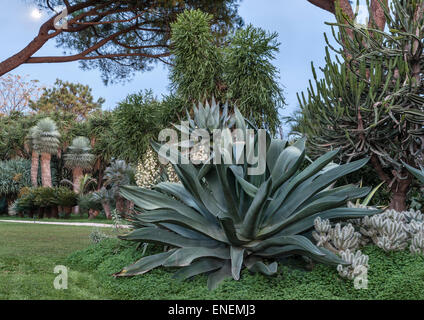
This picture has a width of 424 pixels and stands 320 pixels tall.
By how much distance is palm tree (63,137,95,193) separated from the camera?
835 inches

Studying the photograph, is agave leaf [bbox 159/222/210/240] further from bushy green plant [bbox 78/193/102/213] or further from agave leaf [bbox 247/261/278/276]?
bushy green plant [bbox 78/193/102/213]

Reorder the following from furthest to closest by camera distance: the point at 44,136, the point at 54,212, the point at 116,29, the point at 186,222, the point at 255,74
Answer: the point at 44,136 → the point at 54,212 → the point at 116,29 → the point at 255,74 → the point at 186,222

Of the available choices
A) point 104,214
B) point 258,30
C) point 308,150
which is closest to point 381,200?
point 308,150

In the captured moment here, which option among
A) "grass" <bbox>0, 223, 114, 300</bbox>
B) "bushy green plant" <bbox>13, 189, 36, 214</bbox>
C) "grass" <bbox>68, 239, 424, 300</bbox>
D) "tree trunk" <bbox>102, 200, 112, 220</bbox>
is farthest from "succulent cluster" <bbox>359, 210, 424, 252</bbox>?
"bushy green plant" <bbox>13, 189, 36, 214</bbox>

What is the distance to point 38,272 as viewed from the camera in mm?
4773

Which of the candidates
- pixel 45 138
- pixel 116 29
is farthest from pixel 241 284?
pixel 45 138

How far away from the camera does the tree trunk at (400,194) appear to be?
20.5ft

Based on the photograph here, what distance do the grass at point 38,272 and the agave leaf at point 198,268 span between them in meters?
0.67

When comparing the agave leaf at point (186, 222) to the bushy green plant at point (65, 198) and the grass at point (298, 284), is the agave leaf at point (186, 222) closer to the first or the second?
the grass at point (298, 284)

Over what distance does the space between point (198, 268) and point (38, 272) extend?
2.10m

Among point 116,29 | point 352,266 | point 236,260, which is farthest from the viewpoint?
point 116,29

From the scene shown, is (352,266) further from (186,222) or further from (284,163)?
(186,222)

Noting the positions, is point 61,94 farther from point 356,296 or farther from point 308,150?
point 356,296

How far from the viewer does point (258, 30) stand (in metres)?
10.8
